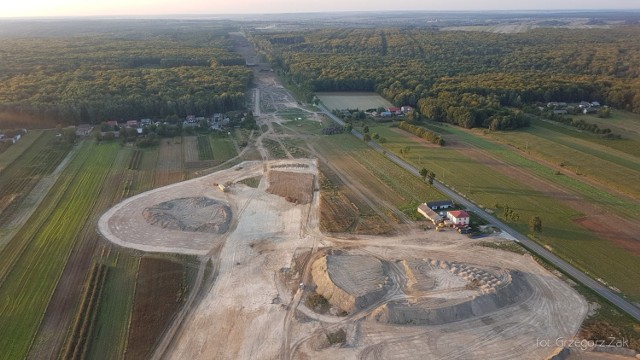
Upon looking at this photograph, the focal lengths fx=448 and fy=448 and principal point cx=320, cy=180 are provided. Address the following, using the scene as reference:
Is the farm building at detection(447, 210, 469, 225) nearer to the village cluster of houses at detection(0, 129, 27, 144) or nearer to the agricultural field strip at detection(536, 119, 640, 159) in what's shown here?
the agricultural field strip at detection(536, 119, 640, 159)

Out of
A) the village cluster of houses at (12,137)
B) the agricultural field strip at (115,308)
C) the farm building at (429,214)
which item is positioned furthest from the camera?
the village cluster of houses at (12,137)

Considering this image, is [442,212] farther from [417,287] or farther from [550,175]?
[550,175]

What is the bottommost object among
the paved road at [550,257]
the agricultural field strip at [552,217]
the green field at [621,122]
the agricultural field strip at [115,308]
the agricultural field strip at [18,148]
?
the agricultural field strip at [115,308]

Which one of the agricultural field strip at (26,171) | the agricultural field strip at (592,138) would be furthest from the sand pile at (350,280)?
the agricultural field strip at (592,138)

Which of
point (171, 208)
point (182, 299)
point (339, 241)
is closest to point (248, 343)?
point (182, 299)

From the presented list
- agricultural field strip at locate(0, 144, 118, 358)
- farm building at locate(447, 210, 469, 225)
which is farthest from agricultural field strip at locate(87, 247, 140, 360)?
farm building at locate(447, 210, 469, 225)

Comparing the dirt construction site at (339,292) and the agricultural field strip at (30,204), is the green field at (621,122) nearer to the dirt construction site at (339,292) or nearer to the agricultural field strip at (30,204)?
the dirt construction site at (339,292)

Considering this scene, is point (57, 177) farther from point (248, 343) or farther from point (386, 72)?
point (386, 72)
